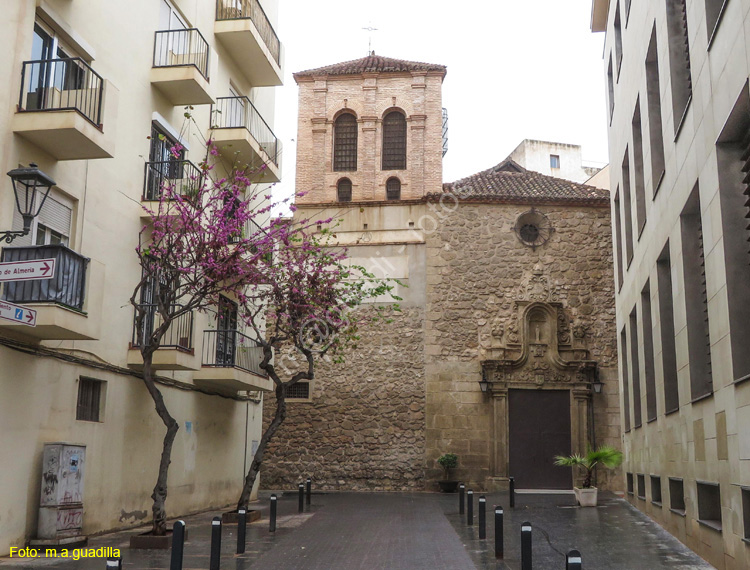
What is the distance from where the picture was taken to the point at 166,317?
11688mm

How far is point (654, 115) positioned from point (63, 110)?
957cm

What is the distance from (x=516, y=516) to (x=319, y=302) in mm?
5771

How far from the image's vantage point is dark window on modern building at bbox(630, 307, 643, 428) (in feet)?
57.0

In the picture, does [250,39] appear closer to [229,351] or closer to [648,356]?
[229,351]

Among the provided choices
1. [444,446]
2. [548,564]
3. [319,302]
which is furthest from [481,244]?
[548,564]

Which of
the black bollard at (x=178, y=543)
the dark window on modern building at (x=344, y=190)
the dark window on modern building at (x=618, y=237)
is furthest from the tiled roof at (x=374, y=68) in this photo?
the black bollard at (x=178, y=543)

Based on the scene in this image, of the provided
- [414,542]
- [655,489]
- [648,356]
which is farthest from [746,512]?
[648,356]

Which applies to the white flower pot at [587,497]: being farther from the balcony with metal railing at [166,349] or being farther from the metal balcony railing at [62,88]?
the metal balcony railing at [62,88]

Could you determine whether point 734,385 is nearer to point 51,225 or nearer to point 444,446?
point 51,225

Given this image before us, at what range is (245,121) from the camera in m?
19.8

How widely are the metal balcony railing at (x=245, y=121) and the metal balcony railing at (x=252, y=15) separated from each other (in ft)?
4.95

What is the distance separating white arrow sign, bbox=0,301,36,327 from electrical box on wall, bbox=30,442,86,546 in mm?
3209

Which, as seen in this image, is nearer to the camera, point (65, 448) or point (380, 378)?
point (65, 448)

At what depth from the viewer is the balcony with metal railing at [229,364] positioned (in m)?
16.6
